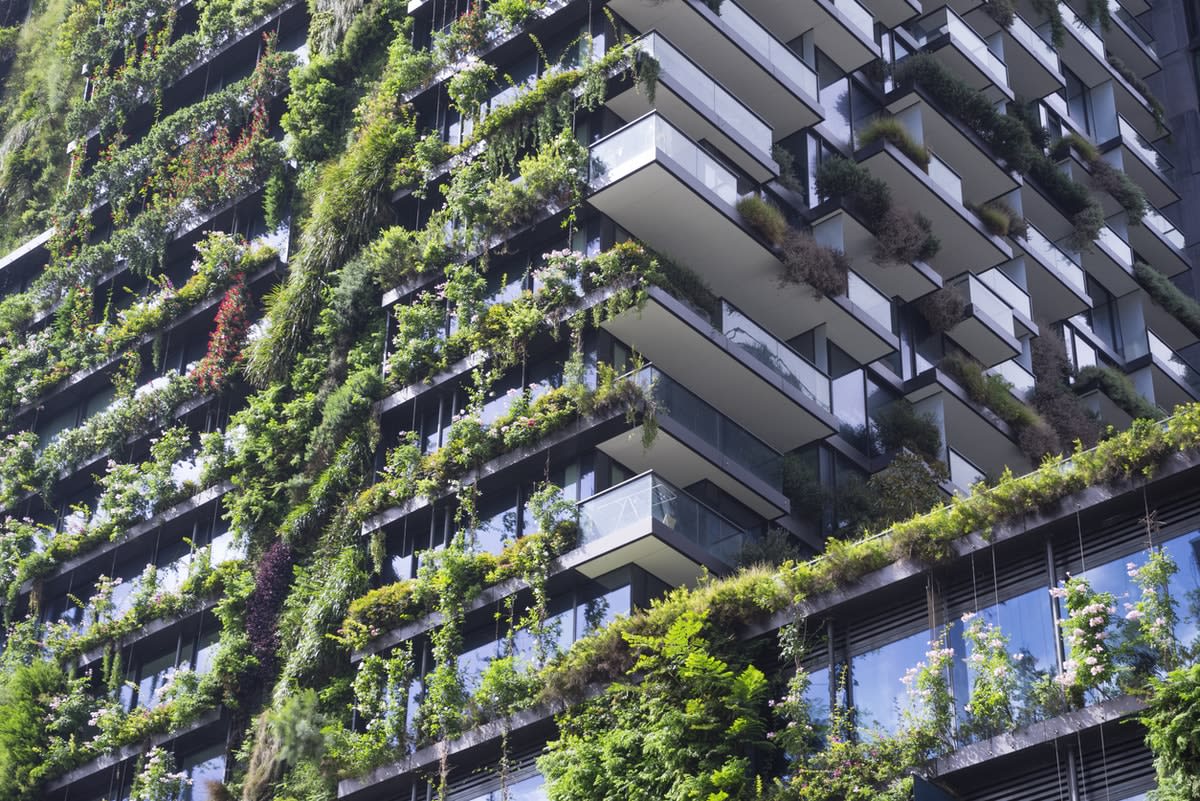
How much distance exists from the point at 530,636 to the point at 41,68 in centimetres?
3038

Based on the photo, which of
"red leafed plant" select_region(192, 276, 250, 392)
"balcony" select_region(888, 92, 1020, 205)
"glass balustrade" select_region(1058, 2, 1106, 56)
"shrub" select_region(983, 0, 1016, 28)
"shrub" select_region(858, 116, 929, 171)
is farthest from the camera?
"glass balustrade" select_region(1058, 2, 1106, 56)

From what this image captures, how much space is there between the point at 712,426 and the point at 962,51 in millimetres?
14967

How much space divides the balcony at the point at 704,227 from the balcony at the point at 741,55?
3.53 metres

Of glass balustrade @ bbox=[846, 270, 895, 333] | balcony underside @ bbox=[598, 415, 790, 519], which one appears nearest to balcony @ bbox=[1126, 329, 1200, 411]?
glass balustrade @ bbox=[846, 270, 895, 333]

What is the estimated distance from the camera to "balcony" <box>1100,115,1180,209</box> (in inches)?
2176

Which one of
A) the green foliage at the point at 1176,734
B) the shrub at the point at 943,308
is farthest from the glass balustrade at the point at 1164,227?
the green foliage at the point at 1176,734

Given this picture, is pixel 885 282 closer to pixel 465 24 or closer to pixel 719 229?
pixel 719 229

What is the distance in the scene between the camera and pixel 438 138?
43938mm

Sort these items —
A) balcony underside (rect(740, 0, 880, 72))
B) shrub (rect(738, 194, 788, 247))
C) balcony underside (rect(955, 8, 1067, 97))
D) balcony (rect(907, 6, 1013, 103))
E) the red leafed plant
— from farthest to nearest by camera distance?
1. balcony underside (rect(955, 8, 1067, 97))
2. balcony (rect(907, 6, 1013, 103))
3. the red leafed plant
4. balcony underside (rect(740, 0, 880, 72))
5. shrub (rect(738, 194, 788, 247))

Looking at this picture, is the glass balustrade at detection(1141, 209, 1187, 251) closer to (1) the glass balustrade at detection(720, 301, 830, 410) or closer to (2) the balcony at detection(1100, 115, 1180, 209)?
(2) the balcony at detection(1100, 115, 1180, 209)

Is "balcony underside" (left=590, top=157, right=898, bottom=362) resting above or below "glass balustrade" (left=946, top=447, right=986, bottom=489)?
above

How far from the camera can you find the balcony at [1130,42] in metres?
58.8

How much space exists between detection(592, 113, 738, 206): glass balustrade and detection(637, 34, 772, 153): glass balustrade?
5.02ft

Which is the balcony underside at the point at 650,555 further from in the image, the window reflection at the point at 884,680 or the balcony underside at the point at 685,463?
the window reflection at the point at 884,680
